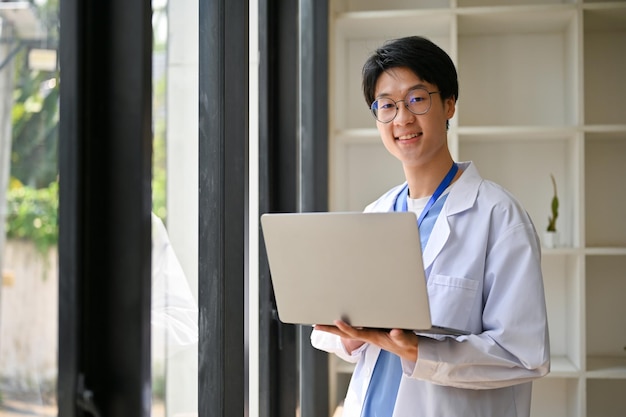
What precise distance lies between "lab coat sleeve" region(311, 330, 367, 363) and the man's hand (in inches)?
10.8

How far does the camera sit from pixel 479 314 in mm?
1445

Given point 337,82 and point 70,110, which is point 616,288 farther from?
point 70,110

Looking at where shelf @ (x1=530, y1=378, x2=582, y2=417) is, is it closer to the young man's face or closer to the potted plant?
the potted plant

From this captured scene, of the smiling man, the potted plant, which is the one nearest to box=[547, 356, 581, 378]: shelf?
the potted plant

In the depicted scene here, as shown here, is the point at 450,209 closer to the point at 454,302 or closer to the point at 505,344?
the point at 454,302

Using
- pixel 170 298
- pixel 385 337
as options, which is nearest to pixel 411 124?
pixel 385 337

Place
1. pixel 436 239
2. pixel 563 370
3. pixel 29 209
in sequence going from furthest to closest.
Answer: pixel 563 370 → pixel 436 239 → pixel 29 209

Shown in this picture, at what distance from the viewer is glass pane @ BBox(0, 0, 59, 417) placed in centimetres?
81

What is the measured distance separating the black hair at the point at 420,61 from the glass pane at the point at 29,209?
2.69 feet

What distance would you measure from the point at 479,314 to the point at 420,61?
55cm

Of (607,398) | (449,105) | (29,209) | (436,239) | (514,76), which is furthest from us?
(514,76)

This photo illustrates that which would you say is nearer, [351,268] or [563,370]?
[351,268]

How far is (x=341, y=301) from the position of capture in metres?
1.29

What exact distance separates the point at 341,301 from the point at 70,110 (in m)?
0.58
